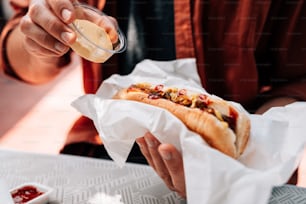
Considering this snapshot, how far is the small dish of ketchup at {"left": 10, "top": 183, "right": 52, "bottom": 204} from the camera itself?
56 cm

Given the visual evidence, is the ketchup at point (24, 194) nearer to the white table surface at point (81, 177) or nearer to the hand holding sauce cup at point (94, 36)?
the white table surface at point (81, 177)

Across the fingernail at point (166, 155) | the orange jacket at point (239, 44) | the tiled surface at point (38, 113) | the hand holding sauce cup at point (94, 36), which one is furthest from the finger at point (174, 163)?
the tiled surface at point (38, 113)

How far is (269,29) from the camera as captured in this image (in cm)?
83

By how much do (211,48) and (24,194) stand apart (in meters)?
0.43

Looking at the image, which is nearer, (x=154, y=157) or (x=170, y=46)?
(x=154, y=157)

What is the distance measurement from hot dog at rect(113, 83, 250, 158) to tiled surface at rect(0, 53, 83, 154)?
0.79 metres

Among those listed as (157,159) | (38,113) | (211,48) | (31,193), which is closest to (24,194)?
(31,193)

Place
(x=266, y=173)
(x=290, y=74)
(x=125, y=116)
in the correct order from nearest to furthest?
(x=266, y=173) < (x=125, y=116) < (x=290, y=74)

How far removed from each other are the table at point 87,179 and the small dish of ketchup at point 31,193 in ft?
0.06

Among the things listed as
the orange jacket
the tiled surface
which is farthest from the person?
the tiled surface

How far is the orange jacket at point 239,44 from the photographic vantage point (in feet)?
2.58

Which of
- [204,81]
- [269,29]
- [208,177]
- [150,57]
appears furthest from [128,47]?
[208,177]

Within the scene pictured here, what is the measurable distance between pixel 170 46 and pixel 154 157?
0.34 m

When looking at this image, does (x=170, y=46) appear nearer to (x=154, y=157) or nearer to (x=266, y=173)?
(x=154, y=157)
